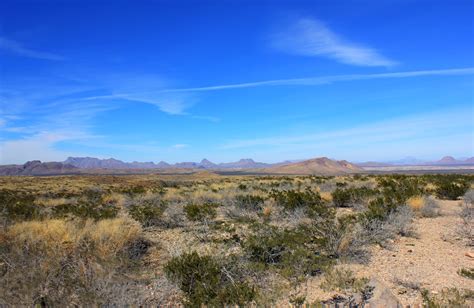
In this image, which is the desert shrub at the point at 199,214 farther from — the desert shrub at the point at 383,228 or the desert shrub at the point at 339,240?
the desert shrub at the point at 383,228

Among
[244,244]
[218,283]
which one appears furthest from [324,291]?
[244,244]

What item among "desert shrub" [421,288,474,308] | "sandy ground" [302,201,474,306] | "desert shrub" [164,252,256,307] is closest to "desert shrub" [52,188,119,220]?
"desert shrub" [164,252,256,307]

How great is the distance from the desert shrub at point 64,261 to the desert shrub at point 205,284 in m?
0.94

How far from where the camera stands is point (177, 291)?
5098 millimetres

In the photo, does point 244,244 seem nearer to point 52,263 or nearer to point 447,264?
point 52,263

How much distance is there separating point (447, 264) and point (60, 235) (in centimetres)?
793

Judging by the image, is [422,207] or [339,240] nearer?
[339,240]

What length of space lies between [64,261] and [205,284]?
251cm

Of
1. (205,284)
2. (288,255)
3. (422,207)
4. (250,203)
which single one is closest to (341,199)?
(422,207)

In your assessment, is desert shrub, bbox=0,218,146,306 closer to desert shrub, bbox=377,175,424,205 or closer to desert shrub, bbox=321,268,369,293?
desert shrub, bbox=321,268,369,293

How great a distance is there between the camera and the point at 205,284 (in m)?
4.87

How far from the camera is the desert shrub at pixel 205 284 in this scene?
434 cm

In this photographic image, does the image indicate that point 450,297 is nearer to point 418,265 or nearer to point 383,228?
point 418,265

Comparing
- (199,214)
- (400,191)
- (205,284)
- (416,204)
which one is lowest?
(205,284)
